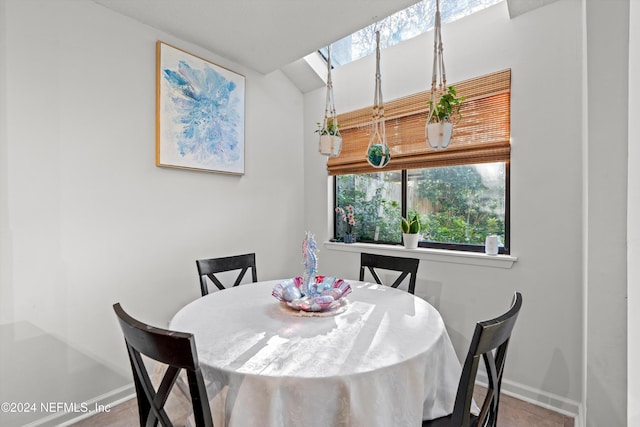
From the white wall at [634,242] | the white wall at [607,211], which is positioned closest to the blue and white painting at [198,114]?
the white wall at [607,211]

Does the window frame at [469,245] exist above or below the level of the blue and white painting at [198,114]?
below

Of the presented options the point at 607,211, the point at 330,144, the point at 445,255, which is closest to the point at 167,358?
the point at 330,144

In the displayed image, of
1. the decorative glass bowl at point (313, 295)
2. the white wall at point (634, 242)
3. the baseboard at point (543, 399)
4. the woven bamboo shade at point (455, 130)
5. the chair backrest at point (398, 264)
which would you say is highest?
the woven bamboo shade at point (455, 130)

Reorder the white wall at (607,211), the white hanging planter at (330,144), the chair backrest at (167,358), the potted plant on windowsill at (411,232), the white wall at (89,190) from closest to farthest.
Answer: the chair backrest at (167,358), the white wall at (607,211), the white wall at (89,190), the white hanging planter at (330,144), the potted plant on windowsill at (411,232)

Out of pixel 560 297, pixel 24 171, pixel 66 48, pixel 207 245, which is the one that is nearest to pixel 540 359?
pixel 560 297

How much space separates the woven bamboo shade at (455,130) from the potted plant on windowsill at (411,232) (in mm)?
458

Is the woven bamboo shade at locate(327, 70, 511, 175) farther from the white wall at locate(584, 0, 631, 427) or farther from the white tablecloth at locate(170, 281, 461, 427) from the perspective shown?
the white tablecloth at locate(170, 281, 461, 427)

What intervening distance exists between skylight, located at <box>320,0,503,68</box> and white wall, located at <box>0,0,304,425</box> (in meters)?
1.19

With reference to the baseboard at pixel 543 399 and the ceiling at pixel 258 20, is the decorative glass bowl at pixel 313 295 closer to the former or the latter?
the baseboard at pixel 543 399

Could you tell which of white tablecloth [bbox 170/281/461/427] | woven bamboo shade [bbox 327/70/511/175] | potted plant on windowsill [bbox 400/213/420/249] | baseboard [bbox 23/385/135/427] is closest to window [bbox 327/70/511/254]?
woven bamboo shade [bbox 327/70/511/175]

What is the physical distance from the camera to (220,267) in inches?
84.9

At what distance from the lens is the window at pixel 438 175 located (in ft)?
7.33

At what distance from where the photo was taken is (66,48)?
1.90 meters

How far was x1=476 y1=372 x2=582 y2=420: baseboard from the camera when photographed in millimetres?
1914
